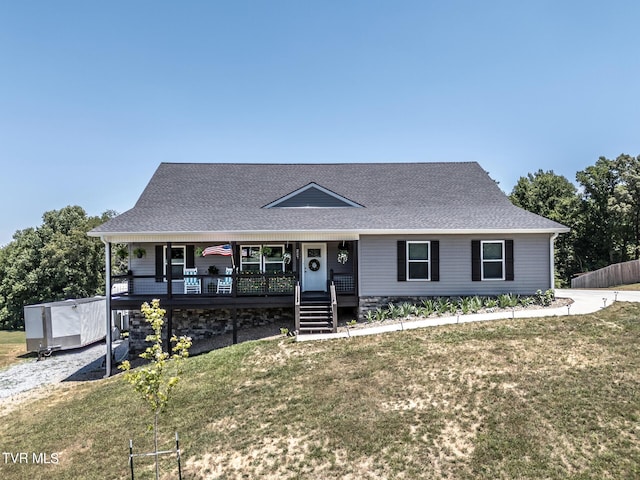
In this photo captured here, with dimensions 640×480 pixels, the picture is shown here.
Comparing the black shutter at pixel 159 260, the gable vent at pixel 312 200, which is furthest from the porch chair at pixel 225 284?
the gable vent at pixel 312 200

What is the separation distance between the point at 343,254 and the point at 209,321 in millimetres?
5874

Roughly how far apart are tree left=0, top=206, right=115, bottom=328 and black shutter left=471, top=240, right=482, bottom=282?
A: 108 feet

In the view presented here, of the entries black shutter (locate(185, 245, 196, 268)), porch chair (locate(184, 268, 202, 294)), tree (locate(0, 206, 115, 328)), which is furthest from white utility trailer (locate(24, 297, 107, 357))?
tree (locate(0, 206, 115, 328))

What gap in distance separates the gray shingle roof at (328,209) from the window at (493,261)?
0.93 m

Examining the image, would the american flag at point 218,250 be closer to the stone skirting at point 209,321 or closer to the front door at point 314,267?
the stone skirting at point 209,321

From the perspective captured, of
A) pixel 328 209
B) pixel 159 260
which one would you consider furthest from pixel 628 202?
pixel 159 260

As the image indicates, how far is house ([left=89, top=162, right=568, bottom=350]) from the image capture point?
14.7 metres

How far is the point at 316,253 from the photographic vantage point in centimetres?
1647

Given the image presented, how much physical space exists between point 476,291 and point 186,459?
39.0 feet

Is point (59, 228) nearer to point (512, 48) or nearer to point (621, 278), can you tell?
point (512, 48)

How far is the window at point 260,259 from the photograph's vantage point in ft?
54.0

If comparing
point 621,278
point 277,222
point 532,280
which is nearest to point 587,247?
point 621,278

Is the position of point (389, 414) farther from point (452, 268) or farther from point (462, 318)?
point (452, 268)

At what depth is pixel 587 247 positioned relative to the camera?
41594mm
